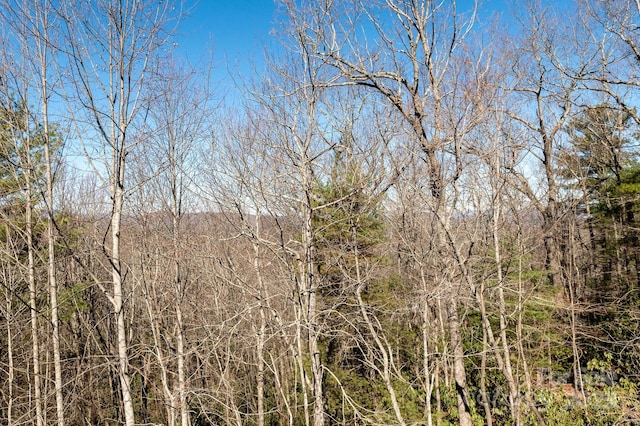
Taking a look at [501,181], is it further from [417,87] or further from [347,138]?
[347,138]

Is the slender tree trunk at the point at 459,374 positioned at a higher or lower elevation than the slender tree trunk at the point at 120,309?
lower

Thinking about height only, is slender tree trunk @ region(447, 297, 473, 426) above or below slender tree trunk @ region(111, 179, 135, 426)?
below

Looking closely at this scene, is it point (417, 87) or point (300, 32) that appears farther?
point (417, 87)

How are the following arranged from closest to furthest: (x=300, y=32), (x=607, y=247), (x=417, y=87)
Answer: (x=300, y=32) < (x=417, y=87) < (x=607, y=247)

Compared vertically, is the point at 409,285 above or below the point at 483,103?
below

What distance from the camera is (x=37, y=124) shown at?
18.5ft

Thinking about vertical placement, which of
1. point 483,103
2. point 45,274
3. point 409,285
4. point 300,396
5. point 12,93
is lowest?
point 300,396

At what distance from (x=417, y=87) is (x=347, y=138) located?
1.66 m

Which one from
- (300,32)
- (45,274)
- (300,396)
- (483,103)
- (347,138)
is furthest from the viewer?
(300,396)

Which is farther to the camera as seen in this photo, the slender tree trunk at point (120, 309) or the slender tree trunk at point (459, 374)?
the slender tree trunk at point (459, 374)

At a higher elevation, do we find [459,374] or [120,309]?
[120,309]

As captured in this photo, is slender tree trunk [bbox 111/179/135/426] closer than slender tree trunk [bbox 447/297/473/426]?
Yes

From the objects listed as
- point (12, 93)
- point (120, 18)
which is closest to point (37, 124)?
Answer: point (12, 93)

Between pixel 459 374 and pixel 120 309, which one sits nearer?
pixel 120 309
